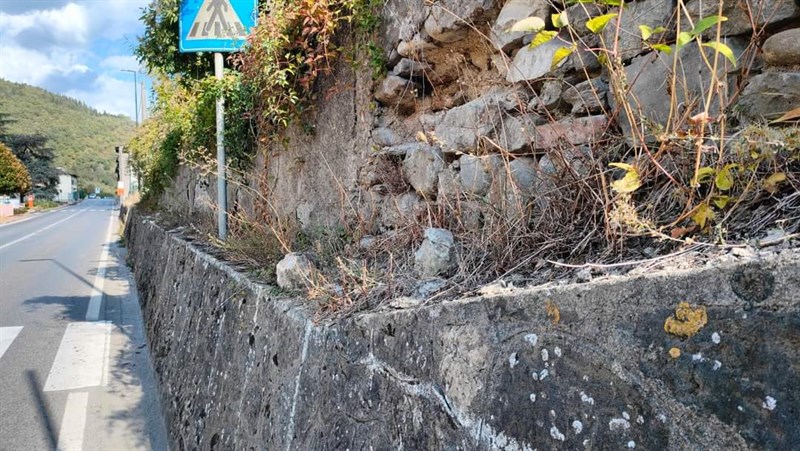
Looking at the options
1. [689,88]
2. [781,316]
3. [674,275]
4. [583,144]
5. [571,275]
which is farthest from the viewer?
[583,144]

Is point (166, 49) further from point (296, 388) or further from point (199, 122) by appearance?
point (296, 388)

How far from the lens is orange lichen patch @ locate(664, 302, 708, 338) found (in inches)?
41.3

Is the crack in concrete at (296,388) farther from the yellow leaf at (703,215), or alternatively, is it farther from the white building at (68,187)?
the white building at (68,187)

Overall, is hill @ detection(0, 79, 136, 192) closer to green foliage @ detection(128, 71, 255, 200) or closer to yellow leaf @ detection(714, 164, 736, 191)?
green foliage @ detection(128, 71, 255, 200)

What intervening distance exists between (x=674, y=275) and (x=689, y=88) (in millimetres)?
1033

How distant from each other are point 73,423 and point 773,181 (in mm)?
5480

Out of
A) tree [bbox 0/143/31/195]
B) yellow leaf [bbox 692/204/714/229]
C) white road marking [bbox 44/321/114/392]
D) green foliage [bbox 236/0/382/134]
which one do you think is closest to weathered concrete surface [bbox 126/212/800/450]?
yellow leaf [bbox 692/204/714/229]

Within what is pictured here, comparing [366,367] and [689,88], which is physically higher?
[689,88]

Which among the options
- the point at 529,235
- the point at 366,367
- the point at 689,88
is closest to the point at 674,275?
the point at 529,235

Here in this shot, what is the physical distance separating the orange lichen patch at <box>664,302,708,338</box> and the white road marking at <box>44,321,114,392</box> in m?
6.10

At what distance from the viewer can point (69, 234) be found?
74.8 ft

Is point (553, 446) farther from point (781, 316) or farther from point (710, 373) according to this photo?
point (781, 316)

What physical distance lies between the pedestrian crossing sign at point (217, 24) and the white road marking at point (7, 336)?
4.32 metres

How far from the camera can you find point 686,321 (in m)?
1.06
